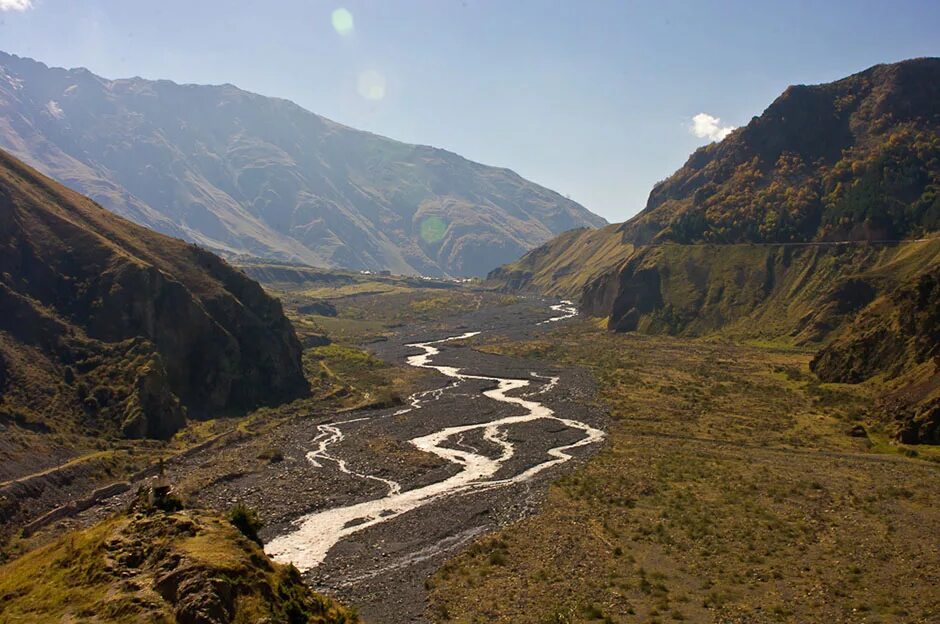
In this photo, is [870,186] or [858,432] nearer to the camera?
[858,432]

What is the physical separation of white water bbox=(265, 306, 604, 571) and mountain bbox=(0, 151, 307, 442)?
18474 millimetres

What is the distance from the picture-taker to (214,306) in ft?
327

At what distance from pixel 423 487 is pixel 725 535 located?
27.2m

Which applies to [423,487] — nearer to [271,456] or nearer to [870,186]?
[271,456]

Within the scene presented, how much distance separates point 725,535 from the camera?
155ft

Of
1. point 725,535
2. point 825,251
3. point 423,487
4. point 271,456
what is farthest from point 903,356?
point 825,251

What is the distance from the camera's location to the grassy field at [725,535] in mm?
37188

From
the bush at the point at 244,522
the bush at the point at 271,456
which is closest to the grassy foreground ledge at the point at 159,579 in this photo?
the bush at the point at 244,522

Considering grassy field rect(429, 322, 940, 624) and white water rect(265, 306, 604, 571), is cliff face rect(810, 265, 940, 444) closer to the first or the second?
grassy field rect(429, 322, 940, 624)

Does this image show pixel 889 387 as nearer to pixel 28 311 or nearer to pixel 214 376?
pixel 214 376

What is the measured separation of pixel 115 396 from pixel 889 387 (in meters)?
95.4

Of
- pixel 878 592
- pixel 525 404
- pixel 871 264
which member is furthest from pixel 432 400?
pixel 871 264

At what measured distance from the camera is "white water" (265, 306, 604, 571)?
159 ft

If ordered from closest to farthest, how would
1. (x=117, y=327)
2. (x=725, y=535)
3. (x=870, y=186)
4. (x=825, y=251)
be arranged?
(x=725, y=535)
(x=117, y=327)
(x=825, y=251)
(x=870, y=186)
